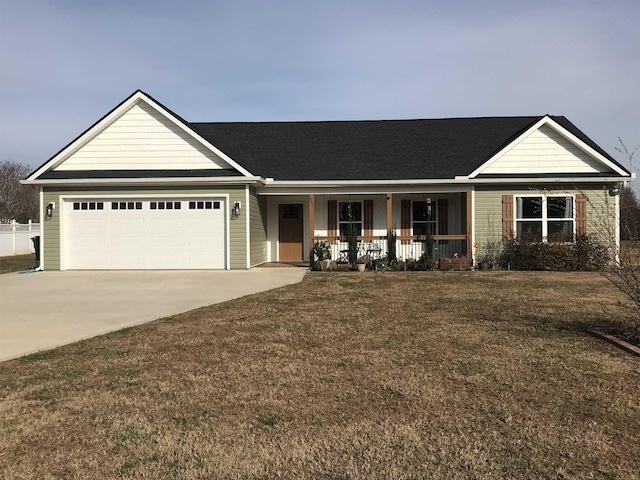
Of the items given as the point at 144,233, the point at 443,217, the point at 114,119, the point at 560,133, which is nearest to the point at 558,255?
the point at 560,133

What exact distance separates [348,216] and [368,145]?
296 centimetres

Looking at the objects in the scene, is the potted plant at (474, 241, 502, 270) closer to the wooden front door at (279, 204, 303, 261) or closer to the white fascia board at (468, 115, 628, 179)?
the white fascia board at (468, 115, 628, 179)

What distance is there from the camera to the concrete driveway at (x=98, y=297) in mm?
Result: 7189

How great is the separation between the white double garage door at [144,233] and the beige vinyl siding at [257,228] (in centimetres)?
87

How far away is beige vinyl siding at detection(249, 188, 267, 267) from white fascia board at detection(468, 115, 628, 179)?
23.1 feet

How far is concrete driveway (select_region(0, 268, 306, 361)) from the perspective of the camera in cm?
719

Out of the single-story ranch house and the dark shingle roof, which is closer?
the single-story ranch house

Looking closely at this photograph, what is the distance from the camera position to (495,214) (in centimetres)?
1598

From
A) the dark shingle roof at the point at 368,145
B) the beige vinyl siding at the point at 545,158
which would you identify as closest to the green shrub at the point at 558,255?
the beige vinyl siding at the point at 545,158

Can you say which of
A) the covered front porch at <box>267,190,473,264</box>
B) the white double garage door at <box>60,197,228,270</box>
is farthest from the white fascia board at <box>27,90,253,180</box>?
the covered front porch at <box>267,190,473,264</box>

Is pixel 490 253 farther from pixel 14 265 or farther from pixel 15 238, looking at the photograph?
pixel 15 238

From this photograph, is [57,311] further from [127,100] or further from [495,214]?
[495,214]

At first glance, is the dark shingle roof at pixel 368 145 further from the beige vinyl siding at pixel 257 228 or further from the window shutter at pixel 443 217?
the window shutter at pixel 443 217

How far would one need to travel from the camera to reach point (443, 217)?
17.9m
